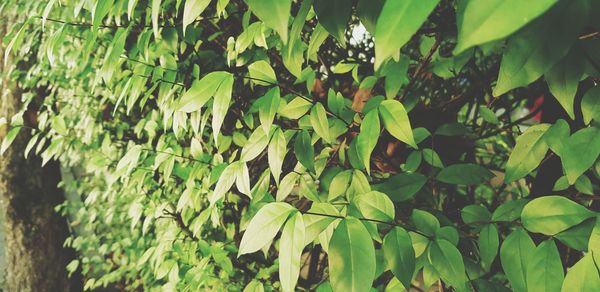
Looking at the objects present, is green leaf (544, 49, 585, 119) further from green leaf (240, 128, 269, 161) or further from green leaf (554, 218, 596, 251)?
green leaf (240, 128, 269, 161)

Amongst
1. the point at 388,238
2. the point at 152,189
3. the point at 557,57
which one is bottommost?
the point at 152,189

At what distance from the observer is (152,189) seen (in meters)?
1.59

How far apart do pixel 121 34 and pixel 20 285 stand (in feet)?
8.82

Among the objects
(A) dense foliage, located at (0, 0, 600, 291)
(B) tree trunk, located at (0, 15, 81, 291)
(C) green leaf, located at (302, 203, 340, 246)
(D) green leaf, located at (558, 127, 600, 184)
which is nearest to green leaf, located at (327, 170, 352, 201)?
(A) dense foliage, located at (0, 0, 600, 291)

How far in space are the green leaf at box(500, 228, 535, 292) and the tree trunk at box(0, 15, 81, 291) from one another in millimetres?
2958

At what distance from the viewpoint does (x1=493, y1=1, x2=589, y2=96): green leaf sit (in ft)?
1.16

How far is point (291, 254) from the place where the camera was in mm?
532

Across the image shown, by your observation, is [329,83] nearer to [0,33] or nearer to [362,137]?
[362,137]

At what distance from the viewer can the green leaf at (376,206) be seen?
0.66 metres

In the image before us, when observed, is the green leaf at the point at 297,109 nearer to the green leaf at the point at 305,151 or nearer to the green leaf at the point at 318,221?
the green leaf at the point at 305,151

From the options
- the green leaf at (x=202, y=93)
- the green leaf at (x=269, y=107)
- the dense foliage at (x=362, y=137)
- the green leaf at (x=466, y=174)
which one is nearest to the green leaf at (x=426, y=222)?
the dense foliage at (x=362, y=137)

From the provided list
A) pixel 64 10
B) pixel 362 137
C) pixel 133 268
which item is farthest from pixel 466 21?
pixel 133 268

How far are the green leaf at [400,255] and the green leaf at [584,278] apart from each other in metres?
0.21

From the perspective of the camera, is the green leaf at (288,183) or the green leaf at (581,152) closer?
the green leaf at (581,152)
